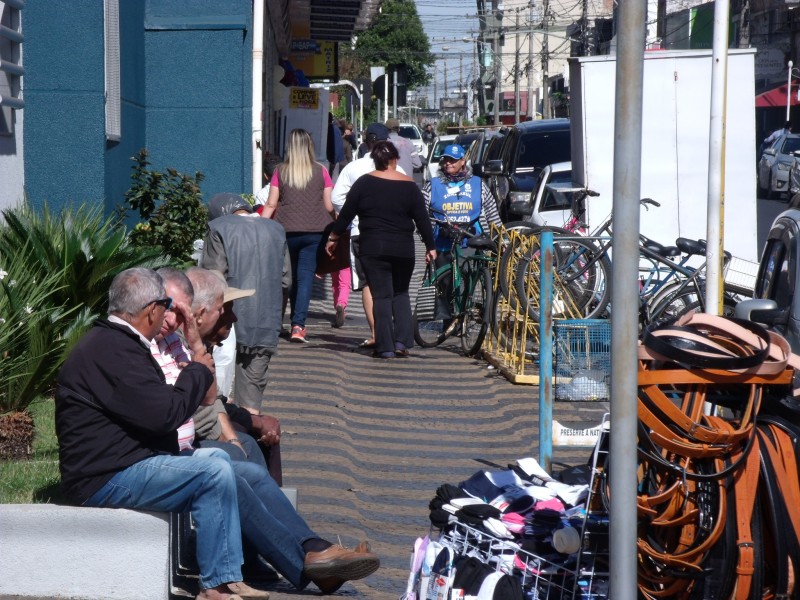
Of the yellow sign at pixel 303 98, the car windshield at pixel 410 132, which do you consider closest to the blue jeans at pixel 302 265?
the yellow sign at pixel 303 98

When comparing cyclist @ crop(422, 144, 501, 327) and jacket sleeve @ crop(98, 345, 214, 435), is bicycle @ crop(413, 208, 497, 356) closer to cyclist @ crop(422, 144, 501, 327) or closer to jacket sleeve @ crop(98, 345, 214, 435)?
cyclist @ crop(422, 144, 501, 327)

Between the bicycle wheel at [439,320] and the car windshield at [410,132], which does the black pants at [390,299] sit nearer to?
the bicycle wheel at [439,320]

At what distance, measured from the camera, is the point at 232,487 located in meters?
4.80

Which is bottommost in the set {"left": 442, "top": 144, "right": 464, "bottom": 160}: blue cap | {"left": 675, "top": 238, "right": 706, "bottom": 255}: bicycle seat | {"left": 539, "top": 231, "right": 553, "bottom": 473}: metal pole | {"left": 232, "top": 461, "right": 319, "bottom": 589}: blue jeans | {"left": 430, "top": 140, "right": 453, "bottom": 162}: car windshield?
{"left": 232, "top": 461, "right": 319, "bottom": 589}: blue jeans

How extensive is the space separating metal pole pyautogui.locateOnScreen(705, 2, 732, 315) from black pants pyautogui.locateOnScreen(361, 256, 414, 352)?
3.87 m

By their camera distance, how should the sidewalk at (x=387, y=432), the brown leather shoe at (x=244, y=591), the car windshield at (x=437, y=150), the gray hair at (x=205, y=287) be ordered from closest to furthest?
the brown leather shoe at (x=244, y=591) → the gray hair at (x=205, y=287) → the sidewalk at (x=387, y=432) → the car windshield at (x=437, y=150)

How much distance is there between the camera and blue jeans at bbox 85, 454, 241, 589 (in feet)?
15.3

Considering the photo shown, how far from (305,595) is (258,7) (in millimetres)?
9983

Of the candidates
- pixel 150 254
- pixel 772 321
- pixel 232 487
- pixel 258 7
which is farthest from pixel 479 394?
pixel 258 7

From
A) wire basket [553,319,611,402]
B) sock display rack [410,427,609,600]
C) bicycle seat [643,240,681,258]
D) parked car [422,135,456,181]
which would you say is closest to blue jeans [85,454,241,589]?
sock display rack [410,427,609,600]

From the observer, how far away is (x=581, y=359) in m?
A: 6.85

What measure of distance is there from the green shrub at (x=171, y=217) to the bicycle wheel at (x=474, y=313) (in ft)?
7.90

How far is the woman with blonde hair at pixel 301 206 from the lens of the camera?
11148 millimetres

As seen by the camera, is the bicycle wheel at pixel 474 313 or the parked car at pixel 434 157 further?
the parked car at pixel 434 157
